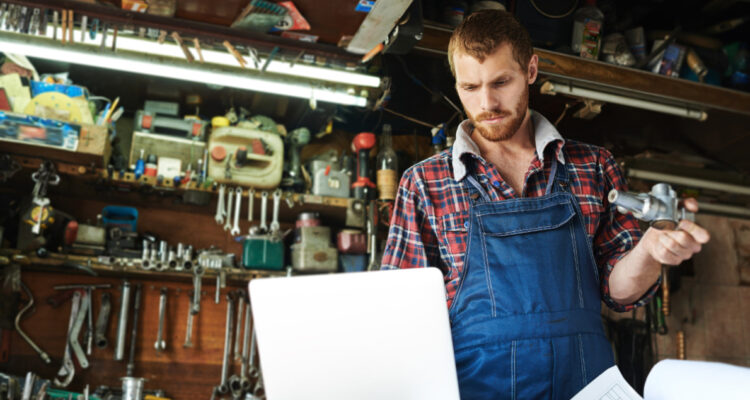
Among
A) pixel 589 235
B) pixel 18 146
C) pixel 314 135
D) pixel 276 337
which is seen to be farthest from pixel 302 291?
pixel 314 135

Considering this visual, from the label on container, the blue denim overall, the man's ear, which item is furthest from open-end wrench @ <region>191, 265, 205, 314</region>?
the label on container

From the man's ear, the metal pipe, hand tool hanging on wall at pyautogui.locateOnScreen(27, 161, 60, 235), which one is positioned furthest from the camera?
the metal pipe

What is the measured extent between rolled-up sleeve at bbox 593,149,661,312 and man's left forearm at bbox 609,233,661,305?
1.6 inches

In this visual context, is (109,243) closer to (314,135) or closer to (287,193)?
(287,193)

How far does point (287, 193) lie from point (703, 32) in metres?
2.95

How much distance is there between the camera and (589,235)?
5.17ft

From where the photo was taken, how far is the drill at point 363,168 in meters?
3.73

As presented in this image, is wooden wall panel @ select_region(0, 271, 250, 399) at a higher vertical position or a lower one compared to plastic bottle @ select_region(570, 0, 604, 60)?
lower

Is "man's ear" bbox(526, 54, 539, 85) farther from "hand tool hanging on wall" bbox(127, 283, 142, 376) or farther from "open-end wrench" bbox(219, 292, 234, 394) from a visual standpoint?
"hand tool hanging on wall" bbox(127, 283, 142, 376)

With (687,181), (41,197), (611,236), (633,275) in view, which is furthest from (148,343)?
(687,181)

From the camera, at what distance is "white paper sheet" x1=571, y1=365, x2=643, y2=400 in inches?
38.2

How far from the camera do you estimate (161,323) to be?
359 cm

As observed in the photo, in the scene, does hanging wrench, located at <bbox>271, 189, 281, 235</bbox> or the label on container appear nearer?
the label on container

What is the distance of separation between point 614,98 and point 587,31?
1.37 ft
